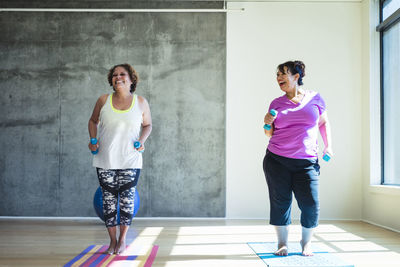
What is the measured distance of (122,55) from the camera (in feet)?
17.4

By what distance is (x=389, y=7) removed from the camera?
4715 mm

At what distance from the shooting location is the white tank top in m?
2.90

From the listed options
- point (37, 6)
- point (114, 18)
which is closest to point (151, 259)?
point (114, 18)

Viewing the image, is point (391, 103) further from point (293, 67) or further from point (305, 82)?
point (293, 67)

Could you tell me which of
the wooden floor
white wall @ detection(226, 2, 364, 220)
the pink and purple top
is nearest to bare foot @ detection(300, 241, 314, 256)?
the wooden floor

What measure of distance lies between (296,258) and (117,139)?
1413 mm

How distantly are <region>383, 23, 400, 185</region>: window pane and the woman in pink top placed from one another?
6.61 ft

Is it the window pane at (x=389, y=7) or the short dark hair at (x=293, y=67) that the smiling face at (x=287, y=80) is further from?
the window pane at (x=389, y=7)

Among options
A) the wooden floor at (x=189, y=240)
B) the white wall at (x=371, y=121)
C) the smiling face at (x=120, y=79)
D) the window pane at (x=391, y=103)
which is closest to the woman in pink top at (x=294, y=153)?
the wooden floor at (x=189, y=240)

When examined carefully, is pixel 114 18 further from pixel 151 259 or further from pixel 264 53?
pixel 151 259

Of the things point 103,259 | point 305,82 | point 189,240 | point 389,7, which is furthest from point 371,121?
point 103,259

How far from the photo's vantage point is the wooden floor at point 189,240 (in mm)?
2893

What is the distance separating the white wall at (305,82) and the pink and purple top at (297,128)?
2.37 meters

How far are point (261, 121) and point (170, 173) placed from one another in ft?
4.14
